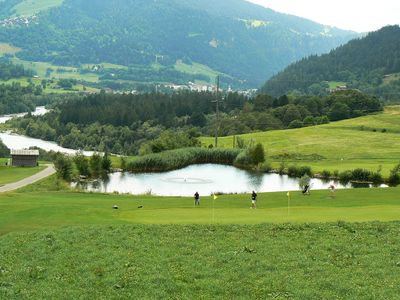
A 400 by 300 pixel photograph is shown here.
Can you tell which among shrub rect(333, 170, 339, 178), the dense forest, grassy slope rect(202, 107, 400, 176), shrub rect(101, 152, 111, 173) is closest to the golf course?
shrub rect(333, 170, 339, 178)

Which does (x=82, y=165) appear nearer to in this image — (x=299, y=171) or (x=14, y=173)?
(x=14, y=173)

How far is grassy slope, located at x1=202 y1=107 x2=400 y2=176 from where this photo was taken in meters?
105

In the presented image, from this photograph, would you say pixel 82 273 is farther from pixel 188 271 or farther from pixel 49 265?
pixel 188 271

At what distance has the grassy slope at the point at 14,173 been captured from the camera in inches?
3081

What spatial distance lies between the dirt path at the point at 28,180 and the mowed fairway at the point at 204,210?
44.7ft

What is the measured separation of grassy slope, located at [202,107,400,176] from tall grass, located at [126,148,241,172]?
9869 mm

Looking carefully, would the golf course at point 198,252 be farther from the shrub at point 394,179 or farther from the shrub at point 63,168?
the shrub at point 394,179

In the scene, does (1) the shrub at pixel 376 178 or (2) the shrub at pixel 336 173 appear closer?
(1) the shrub at pixel 376 178

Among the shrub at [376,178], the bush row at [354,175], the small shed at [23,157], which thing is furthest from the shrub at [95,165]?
the shrub at [376,178]

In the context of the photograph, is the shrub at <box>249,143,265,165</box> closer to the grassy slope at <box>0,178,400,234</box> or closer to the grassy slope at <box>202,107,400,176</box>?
the grassy slope at <box>202,107,400,176</box>

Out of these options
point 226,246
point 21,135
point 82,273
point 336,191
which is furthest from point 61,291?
point 21,135

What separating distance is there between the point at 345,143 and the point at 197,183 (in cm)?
5349

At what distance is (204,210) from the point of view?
43.8m

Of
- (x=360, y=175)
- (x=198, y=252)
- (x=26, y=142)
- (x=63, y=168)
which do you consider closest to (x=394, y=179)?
(x=360, y=175)
